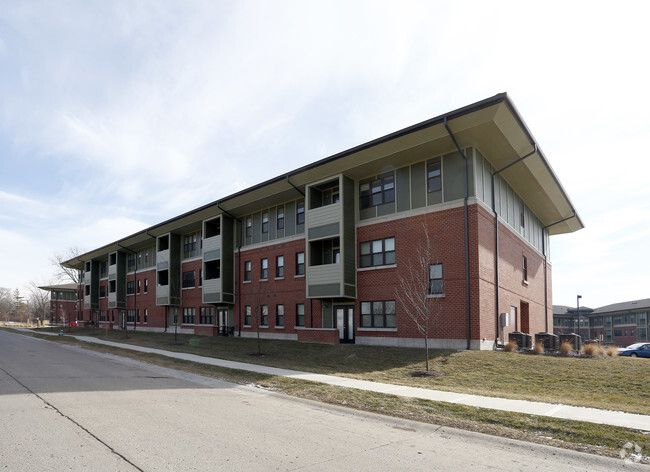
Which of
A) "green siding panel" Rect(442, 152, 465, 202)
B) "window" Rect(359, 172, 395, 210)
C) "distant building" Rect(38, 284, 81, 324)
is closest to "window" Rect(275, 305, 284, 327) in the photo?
"window" Rect(359, 172, 395, 210)

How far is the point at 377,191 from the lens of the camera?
24.9 metres

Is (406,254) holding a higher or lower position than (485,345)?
higher

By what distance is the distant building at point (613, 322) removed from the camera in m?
74.1

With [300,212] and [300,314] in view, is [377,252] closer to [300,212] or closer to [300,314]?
[300,212]

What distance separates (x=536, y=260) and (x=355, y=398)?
83.6 ft

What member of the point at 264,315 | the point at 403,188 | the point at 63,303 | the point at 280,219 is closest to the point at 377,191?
the point at 403,188

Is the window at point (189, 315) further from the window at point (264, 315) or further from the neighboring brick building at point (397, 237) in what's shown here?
the window at point (264, 315)

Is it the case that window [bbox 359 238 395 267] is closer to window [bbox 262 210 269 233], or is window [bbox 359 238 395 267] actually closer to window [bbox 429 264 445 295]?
window [bbox 429 264 445 295]

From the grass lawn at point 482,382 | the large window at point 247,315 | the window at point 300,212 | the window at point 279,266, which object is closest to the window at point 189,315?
the large window at point 247,315

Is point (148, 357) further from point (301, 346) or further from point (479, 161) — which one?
point (479, 161)

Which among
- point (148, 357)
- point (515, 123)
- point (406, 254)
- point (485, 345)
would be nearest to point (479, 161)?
point (515, 123)

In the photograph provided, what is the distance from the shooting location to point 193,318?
4150 centimetres

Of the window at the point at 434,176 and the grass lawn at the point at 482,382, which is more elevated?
the window at the point at 434,176

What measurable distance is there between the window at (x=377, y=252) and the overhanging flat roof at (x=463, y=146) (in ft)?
12.9
